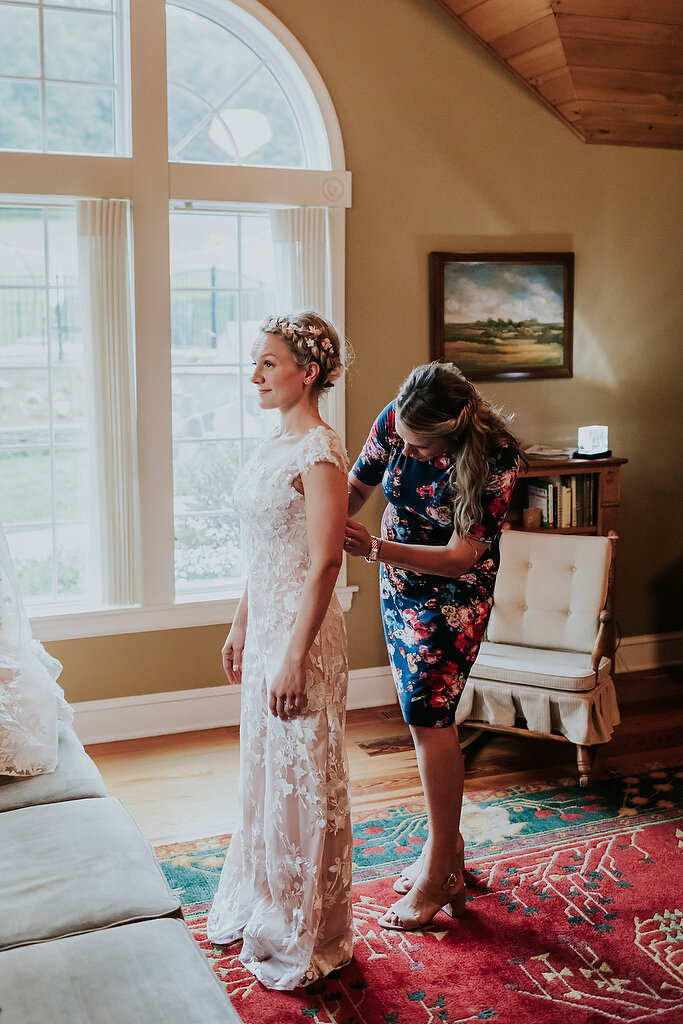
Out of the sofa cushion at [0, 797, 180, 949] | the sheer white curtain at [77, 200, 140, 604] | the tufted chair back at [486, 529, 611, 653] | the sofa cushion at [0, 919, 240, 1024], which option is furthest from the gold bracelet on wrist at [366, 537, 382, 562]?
the sheer white curtain at [77, 200, 140, 604]

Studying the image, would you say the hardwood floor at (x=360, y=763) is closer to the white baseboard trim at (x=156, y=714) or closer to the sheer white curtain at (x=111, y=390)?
the white baseboard trim at (x=156, y=714)

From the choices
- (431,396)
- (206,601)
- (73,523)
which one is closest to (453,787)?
Result: (431,396)

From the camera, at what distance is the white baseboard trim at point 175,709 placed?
161 inches

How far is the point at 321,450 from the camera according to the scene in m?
2.30

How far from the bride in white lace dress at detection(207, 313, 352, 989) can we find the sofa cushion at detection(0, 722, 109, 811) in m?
0.40

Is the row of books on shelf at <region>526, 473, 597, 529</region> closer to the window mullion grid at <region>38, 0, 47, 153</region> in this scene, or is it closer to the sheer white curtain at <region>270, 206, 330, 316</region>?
the sheer white curtain at <region>270, 206, 330, 316</region>

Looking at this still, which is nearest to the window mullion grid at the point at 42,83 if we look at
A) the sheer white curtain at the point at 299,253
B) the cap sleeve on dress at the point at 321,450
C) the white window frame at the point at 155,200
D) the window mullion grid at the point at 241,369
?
the white window frame at the point at 155,200

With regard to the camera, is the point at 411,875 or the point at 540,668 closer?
the point at 411,875

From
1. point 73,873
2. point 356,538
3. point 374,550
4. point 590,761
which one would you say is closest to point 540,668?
point 590,761

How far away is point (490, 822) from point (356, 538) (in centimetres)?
146

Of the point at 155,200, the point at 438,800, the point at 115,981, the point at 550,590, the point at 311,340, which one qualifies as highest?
the point at 155,200

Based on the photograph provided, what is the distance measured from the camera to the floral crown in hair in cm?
237

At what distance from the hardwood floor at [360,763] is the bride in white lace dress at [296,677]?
91 centimetres

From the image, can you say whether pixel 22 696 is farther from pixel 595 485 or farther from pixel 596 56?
pixel 596 56
